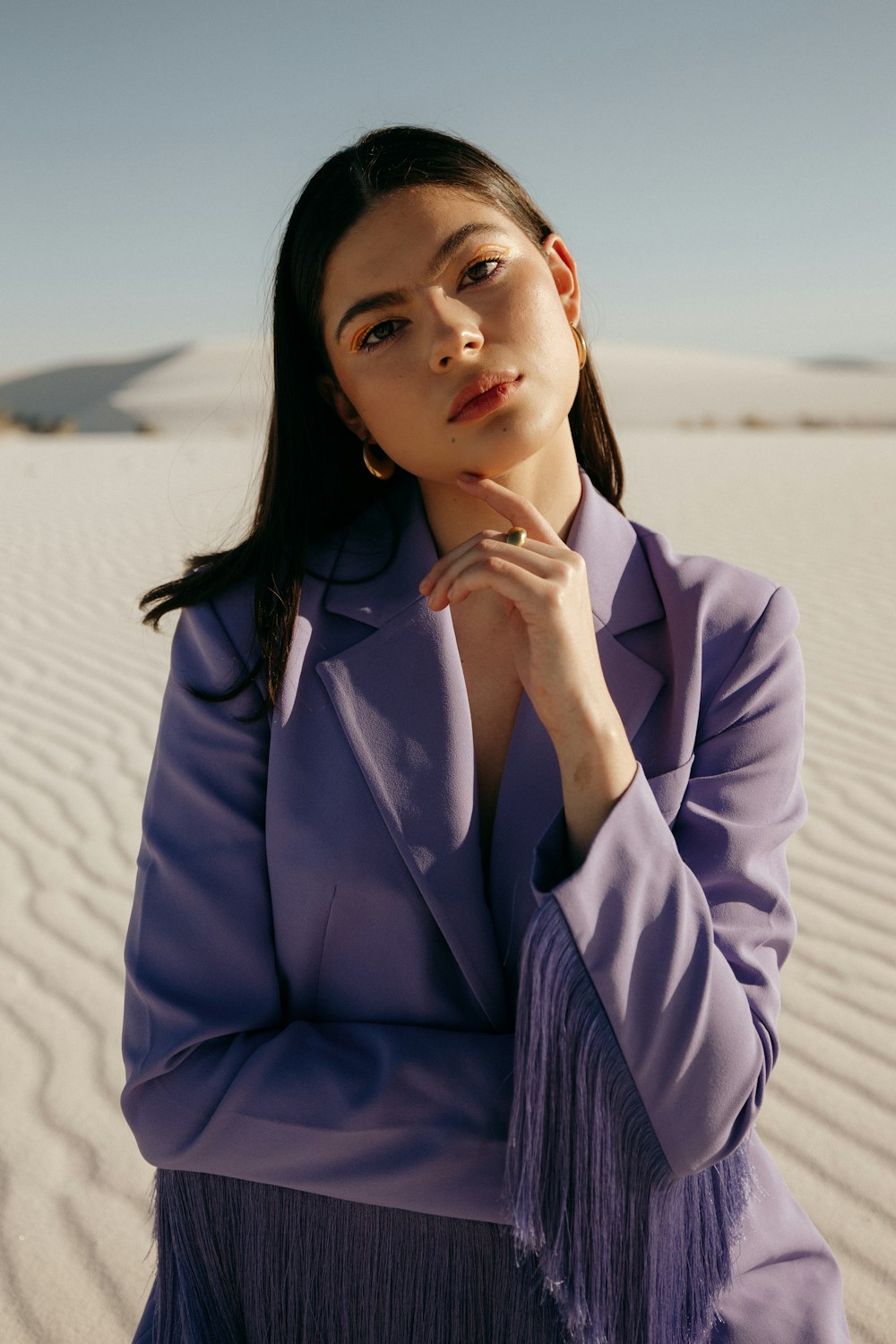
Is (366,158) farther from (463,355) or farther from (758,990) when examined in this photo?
(758,990)

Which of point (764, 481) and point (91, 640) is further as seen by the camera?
point (764, 481)

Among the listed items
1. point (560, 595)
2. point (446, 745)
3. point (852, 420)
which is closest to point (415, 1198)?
point (446, 745)

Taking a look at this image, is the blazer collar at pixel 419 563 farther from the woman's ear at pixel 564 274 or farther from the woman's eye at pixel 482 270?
the woman's eye at pixel 482 270

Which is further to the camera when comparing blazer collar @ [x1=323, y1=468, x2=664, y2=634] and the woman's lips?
blazer collar @ [x1=323, y1=468, x2=664, y2=634]

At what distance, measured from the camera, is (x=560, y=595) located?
1.46 m

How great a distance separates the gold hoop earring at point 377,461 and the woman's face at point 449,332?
5.9 inches

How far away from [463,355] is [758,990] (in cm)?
92

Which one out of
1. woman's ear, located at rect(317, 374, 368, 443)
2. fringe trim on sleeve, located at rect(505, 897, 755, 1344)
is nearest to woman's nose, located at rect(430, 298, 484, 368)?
woman's ear, located at rect(317, 374, 368, 443)

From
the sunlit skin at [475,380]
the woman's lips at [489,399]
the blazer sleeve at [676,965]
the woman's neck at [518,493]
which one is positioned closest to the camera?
the blazer sleeve at [676,965]

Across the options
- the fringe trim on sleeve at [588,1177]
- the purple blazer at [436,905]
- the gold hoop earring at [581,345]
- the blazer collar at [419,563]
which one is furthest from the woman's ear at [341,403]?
the fringe trim on sleeve at [588,1177]

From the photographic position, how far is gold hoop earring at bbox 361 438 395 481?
1846 mm

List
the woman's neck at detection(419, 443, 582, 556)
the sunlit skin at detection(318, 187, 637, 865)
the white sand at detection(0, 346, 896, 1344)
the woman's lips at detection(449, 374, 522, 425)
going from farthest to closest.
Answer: the white sand at detection(0, 346, 896, 1344), the woman's neck at detection(419, 443, 582, 556), the woman's lips at detection(449, 374, 522, 425), the sunlit skin at detection(318, 187, 637, 865)

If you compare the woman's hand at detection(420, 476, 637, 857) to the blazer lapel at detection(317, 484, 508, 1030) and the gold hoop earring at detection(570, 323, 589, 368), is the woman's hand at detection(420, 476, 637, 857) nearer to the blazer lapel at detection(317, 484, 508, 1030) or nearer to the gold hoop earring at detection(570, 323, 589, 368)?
the blazer lapel at detection(317, 484, 508, 1030)

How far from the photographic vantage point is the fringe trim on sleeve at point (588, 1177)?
4.48 ft
